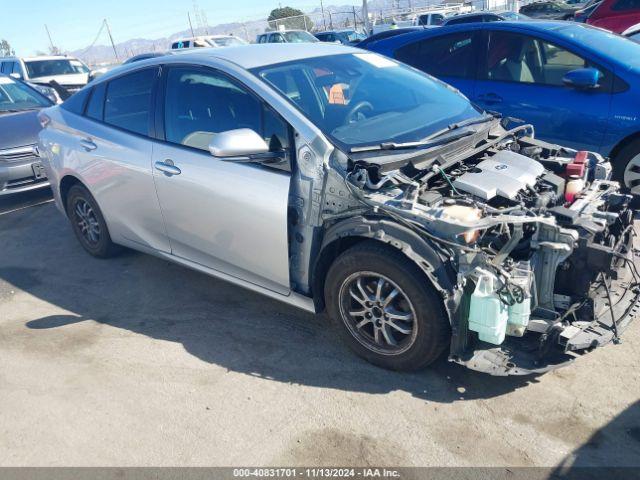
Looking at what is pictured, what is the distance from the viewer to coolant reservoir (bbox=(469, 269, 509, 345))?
2.75 m

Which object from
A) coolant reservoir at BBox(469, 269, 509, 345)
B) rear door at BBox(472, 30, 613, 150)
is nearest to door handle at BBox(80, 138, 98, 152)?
coolant reservoir at BBox(469, 269, 509, 345)

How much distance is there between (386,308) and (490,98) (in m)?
3.41

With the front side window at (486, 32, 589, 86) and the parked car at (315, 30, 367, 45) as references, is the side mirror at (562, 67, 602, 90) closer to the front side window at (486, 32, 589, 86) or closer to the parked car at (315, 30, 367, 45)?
the front side window at (486, 32, 589, 86)

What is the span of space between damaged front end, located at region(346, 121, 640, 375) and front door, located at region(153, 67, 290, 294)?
0.61m

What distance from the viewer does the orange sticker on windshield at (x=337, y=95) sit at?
367 centimetres

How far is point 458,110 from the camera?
404 cm

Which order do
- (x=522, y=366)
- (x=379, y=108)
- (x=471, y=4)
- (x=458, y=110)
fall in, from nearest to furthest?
(x=522, y=366)
(x=379, y=108)
(x=458, y=110)
(x=471, y=4)

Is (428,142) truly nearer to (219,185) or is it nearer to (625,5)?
(219,185)

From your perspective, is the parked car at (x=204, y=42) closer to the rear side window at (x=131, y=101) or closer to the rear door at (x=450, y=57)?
the rear door at (x=450, y=57)

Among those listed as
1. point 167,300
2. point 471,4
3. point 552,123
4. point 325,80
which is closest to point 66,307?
point 167,300

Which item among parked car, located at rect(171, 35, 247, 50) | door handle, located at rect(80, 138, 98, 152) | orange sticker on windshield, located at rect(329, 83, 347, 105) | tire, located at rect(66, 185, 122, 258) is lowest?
parked car, located at rect(171, 35, 247, 50)

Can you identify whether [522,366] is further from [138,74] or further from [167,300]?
[138,74]

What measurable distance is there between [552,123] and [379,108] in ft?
7.53

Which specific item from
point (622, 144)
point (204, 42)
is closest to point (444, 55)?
point (622, 144)
